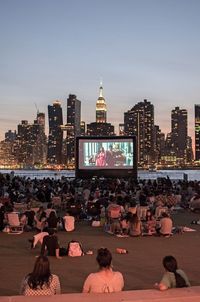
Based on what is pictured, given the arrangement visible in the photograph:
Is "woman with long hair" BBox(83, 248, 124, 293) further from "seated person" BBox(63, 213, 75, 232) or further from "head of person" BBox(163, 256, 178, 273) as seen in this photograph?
"seated person" BBox(63, 213, 75, 232)

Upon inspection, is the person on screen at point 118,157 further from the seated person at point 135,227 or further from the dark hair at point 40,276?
the dark hair at point 40,276

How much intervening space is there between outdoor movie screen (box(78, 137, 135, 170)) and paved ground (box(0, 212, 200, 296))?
85.8ft

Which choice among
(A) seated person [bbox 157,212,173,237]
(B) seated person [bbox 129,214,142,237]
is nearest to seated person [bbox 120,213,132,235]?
(B) seated person [bbox 129,214,142,237]

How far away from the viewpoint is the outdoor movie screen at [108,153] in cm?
4131

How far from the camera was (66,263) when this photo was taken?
1001cm

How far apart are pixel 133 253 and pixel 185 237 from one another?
3.00m

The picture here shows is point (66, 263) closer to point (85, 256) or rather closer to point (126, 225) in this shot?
point (85, 256)

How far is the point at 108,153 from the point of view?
41531 millimetres

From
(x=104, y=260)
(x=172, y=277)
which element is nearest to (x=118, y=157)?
(x=172, y=277)

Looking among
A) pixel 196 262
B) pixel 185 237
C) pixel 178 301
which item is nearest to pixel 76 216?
pixel 185 237

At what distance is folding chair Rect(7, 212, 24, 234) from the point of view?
47.6 feet

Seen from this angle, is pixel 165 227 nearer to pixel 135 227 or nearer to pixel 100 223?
pixel 135 227

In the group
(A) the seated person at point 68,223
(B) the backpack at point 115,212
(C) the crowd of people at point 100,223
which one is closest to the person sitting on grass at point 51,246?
(C) the crowd of people at point 100,223

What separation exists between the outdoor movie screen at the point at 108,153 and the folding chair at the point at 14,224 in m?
26.5
